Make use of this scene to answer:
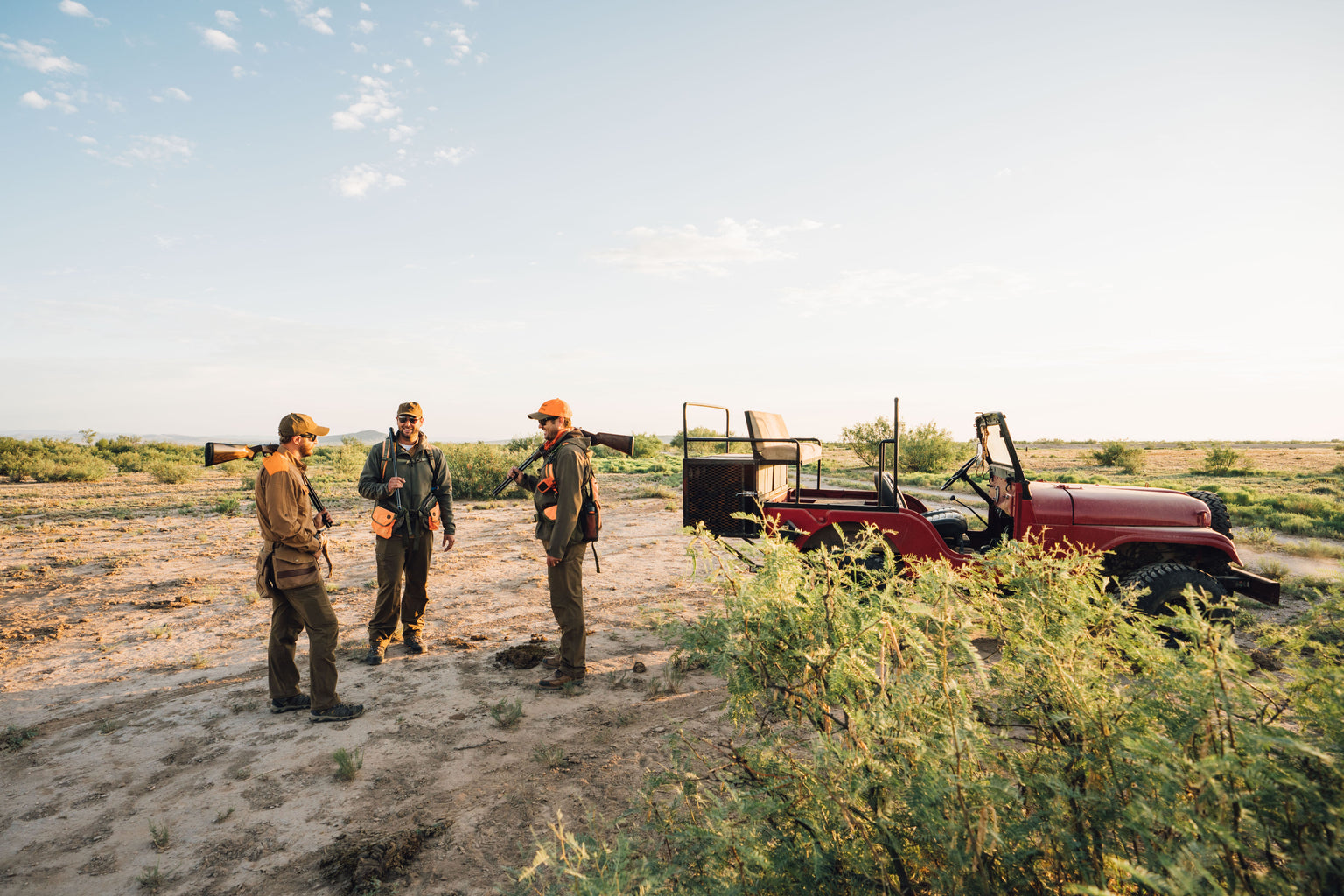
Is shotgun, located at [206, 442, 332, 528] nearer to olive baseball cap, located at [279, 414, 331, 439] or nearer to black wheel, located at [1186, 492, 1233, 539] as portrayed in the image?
olive baseball cap, located at [279, 414, 331, 439]

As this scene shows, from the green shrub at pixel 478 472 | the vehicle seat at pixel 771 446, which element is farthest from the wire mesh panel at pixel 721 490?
the green shrub at pixel 478 472

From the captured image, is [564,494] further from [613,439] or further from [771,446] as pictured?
[771,446]

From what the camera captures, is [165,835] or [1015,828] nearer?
[1015,828]

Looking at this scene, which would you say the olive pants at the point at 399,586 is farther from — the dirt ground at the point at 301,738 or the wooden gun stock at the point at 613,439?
the wooden gun stock at the point at 613,439

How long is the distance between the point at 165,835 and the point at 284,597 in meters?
1.75

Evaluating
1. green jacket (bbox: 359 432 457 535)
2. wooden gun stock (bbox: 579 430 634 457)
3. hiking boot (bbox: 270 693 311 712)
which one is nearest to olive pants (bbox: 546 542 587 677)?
wooden gun stock (bbox: 579 430 634 457)

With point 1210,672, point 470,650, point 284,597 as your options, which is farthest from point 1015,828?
point 470,650

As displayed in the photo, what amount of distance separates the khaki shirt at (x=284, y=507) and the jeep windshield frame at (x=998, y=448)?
5.96 meters

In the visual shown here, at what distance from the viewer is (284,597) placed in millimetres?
4809

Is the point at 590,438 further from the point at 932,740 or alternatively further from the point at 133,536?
the point at 133,536

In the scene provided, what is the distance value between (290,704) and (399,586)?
1.38 metres

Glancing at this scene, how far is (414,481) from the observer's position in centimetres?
608

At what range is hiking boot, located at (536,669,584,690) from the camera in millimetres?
5270

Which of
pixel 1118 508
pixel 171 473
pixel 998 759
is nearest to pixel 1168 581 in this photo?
pixel 1118 508
